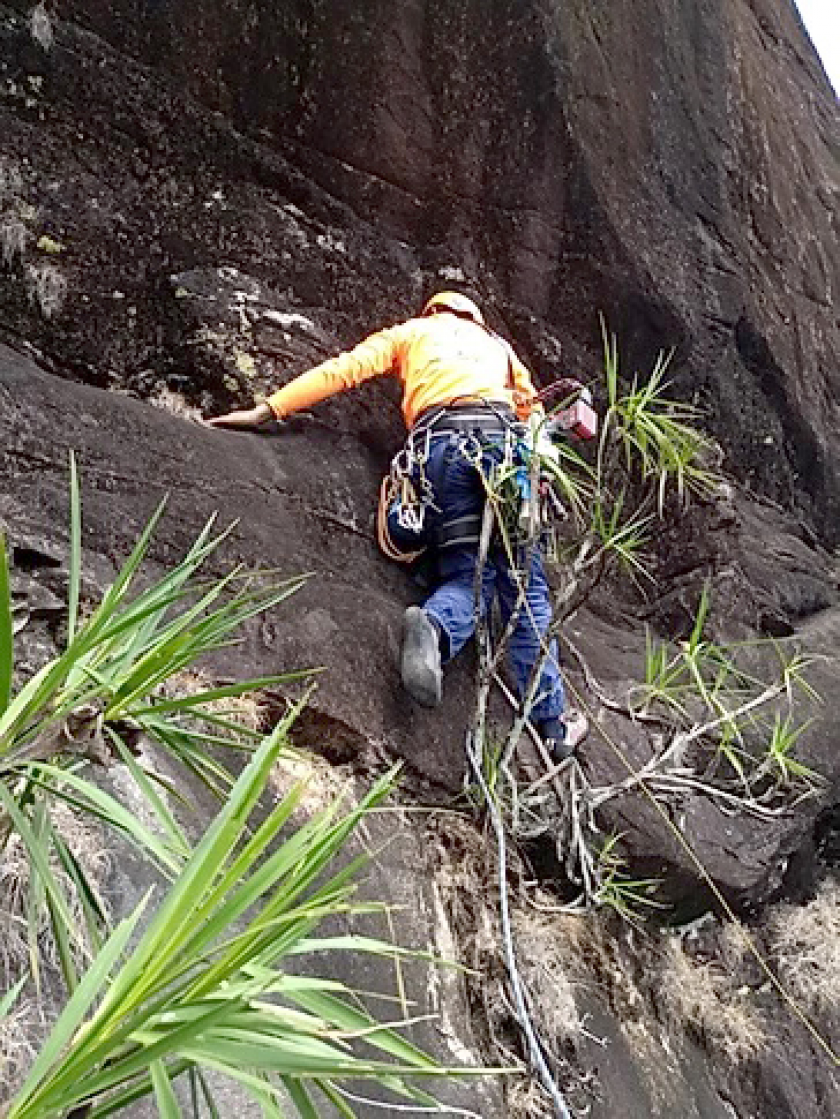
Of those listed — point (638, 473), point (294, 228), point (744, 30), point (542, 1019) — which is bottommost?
point (542, 1019)

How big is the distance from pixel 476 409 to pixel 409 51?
6.58 feet

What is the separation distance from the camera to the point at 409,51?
543cm

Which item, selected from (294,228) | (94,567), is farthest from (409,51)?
(94,567)

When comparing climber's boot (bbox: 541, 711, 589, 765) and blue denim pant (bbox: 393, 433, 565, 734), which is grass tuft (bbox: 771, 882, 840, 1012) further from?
blue denim pant (bbox: 393, 433, 565, 734)

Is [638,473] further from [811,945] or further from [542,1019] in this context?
[542,1019]

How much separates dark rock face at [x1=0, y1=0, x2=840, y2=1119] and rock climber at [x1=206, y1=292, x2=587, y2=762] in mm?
193

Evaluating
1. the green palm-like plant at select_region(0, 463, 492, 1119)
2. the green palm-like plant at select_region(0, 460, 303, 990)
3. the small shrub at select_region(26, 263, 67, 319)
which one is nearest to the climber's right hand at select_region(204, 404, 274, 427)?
the small shrub at select_region(26, 263, 67, 319)

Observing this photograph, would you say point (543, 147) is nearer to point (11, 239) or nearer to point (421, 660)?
point (11, 239)

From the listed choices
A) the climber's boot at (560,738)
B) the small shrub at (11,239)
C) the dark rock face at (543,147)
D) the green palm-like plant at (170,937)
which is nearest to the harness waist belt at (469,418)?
the climber's boot at (560,738)

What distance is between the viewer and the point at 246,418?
4602 millimetres

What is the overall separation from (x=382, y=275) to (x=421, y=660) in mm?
2264

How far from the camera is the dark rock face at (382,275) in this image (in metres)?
4.14

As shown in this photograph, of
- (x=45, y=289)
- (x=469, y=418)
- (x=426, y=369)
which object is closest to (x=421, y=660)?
(x=469, y=418)

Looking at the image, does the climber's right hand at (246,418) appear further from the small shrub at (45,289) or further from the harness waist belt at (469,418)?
the small shrub at (45,289)
